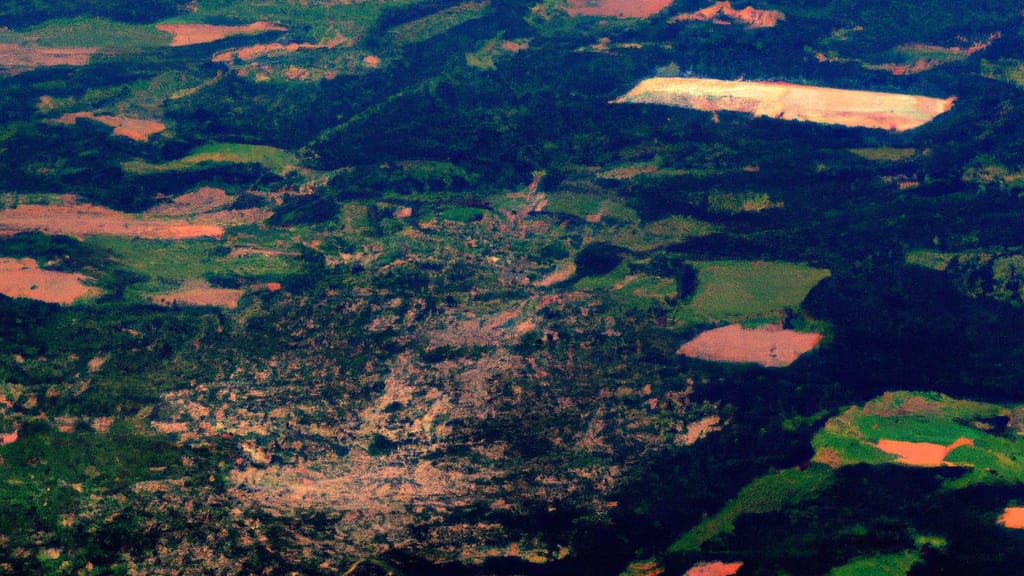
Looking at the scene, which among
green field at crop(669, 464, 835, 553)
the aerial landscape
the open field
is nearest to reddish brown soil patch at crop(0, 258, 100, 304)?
the aerial landscape

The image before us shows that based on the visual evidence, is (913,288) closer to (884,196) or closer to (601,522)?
(884,196)

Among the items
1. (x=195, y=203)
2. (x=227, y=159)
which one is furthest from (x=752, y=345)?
(x=227, y=159)

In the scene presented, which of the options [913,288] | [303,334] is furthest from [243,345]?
[913,288]

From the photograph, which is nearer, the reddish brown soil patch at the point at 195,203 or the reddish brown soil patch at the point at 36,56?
the reddish brown soil patch at the point at 195,203

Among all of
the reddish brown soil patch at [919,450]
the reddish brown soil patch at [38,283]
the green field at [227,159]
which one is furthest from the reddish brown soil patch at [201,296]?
the reddish brown soil patch at [919,450]

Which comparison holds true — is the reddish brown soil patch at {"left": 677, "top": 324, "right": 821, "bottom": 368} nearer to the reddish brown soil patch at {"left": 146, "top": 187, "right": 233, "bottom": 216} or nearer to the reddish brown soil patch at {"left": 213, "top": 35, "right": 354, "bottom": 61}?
the reddish brown soil patch at {"left": 146, "top": 187, "right": 233, "bottom": 216}

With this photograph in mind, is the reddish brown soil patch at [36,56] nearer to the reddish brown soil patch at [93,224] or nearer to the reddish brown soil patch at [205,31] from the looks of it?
the reddish brown soil patch at [205,31]
